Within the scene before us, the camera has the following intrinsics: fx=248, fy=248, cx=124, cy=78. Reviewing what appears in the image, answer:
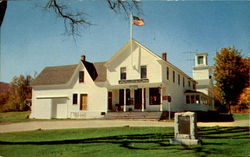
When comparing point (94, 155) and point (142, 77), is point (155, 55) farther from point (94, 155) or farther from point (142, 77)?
point (94, 155)

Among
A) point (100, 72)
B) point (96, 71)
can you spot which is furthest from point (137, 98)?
point (96, 71)

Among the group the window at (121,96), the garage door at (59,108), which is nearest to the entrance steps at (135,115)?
the window at (121,96)

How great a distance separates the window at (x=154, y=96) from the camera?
904 inches

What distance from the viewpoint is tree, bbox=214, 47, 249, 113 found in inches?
884

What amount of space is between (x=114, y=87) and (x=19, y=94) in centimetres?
1416

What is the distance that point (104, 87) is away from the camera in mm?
25812

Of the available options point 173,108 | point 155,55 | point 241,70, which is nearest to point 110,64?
point 155,55

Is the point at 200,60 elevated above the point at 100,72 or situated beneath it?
elevated above

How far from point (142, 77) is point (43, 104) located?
1138cm

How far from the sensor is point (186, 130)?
8.21 metres

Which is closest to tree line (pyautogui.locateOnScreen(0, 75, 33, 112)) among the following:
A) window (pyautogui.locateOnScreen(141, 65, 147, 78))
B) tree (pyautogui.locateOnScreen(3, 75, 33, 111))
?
tree (pyautogui.locateOnScreen(3, 75, 33, 111))

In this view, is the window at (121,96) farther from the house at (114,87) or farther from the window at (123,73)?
the window at (123,73)

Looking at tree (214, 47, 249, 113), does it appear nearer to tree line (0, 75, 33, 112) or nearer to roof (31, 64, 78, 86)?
roof (31, 64, 78, 86)

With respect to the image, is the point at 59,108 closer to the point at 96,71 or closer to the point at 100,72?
the point at 96,71
